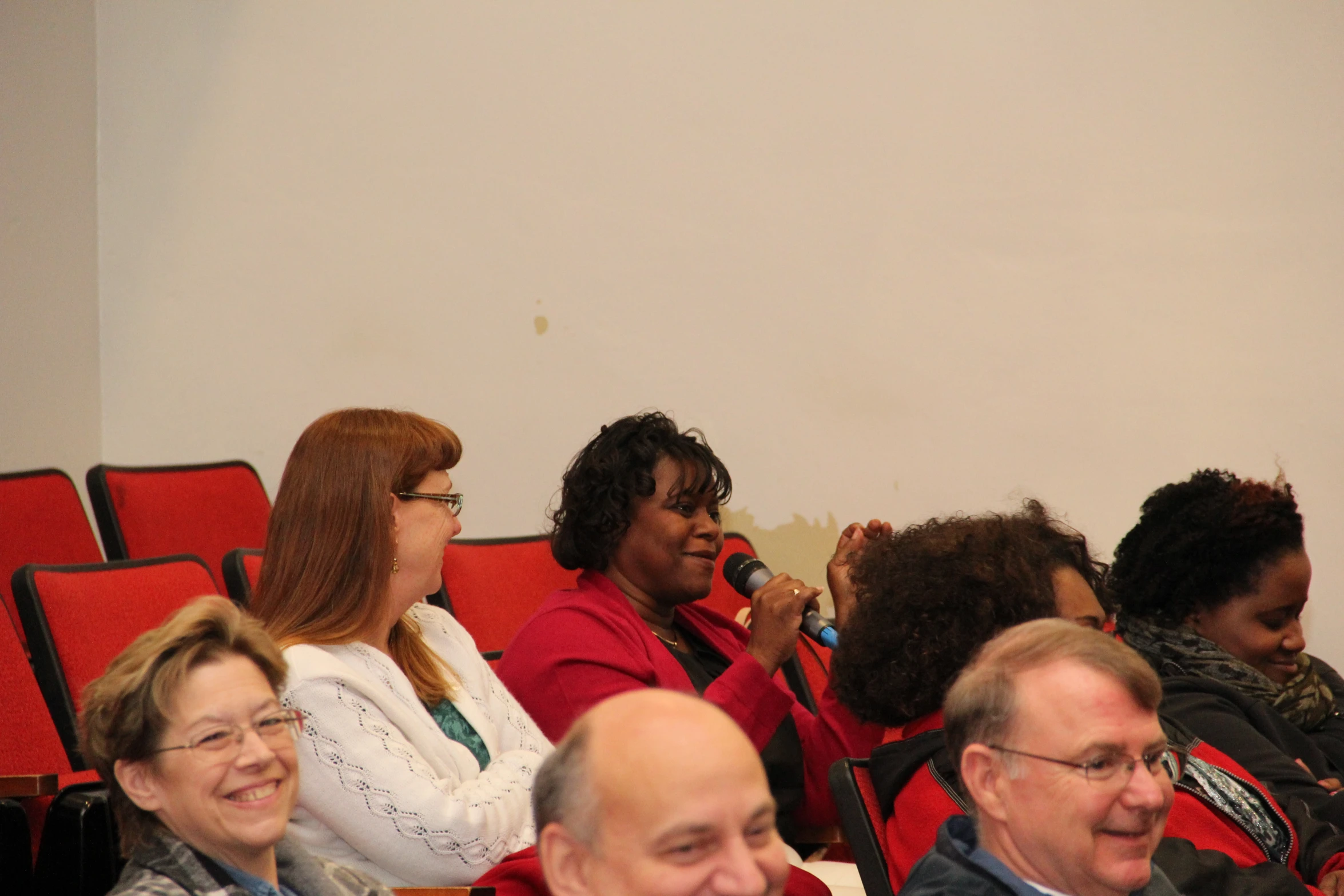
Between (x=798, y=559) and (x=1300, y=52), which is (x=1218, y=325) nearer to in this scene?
(x=1300, y=52)

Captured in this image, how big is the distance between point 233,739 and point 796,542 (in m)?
2.48

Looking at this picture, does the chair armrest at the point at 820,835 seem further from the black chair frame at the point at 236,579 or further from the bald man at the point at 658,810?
the bald man at the point at 658,810

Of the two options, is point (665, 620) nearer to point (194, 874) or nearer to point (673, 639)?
point (673, 639)

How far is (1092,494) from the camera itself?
363cm

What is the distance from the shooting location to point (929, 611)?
183cm

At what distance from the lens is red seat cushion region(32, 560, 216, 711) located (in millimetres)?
2273

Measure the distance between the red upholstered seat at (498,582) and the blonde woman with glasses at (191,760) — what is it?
137 cm

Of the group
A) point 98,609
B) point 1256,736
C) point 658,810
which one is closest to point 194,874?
point 658,810

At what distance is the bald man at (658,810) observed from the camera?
1076mm

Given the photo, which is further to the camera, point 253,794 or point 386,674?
point 386,674

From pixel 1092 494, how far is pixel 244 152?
284 cm

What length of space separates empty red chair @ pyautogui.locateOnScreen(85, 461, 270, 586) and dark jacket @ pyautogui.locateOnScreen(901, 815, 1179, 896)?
215 centimetres

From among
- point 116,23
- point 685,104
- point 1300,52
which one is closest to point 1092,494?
point 1300,52

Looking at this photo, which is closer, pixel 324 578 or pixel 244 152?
pixel 324 578
